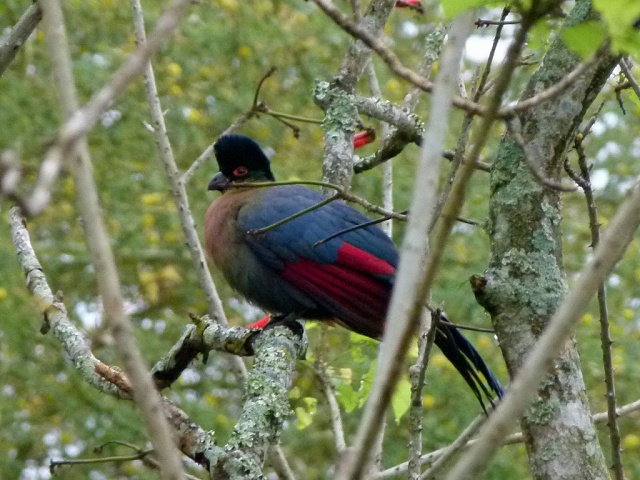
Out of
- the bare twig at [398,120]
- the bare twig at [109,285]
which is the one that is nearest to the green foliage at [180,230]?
the bare twig at [398,120]

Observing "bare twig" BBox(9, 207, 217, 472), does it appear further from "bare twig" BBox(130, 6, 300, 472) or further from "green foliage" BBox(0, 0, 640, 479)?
"green foliage" BBox(0, 0, 640, 479)

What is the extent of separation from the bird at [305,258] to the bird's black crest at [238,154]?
28 centimetres

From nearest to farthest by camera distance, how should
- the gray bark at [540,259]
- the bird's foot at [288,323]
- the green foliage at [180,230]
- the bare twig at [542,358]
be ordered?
1. the bare twig at [542,358]
2. the gray bark at [540,259]
3. the bird's foot at [288,323]
4. the green foliage at [180,230]

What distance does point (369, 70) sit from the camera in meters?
4.34

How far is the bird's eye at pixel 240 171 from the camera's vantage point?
186 inches

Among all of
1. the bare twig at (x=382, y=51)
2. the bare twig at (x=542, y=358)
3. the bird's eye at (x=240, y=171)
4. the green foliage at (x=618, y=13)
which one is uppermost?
the bird's eye at (x=240, y=171)

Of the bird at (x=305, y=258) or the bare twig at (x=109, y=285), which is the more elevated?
the bird at (x=305, y=258)

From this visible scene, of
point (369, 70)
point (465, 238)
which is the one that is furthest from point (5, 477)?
point (369, 70)

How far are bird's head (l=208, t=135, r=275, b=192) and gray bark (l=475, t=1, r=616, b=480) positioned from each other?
2.12 metres

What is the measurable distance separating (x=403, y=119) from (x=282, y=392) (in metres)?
1.26

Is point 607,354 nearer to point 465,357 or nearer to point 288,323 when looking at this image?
point 465,357

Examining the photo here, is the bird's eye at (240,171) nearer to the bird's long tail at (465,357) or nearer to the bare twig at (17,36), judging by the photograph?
the bird's long tail at (465,357)

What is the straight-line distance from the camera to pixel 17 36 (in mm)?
2707

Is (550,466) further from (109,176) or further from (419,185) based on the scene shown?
(109,176)
